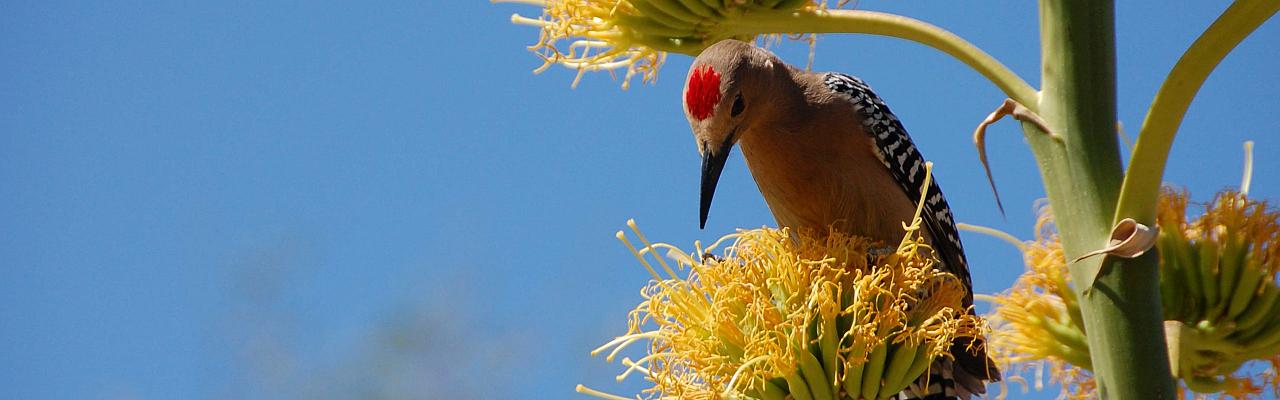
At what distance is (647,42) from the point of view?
8.17 ft

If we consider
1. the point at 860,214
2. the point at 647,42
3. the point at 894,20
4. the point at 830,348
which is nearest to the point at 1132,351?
the point at 830,348

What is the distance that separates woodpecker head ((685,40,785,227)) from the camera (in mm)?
2490

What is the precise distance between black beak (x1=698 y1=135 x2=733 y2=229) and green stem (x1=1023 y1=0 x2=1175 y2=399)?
25.6 inches

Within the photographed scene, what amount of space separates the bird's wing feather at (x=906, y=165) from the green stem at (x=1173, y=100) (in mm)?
930

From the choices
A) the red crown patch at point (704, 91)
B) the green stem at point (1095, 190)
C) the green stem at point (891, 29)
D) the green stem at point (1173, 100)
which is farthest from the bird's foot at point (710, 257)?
the green stem at point (1173, 100)

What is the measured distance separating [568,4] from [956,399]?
119cm

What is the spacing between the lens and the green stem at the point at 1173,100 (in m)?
1.81

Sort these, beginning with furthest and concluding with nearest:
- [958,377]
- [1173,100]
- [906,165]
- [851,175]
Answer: [906,165]
[851,175]
[958,377]
[1173,100]

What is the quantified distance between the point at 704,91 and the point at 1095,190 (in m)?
0.86

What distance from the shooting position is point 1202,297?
2598 mm

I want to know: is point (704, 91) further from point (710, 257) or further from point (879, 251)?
point (879, 251)

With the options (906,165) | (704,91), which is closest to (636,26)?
(704,91)

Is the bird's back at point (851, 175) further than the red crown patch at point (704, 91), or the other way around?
the bird's back at point (851, 175)

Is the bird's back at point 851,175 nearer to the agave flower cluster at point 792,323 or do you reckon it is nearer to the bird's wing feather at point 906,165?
the bird's wing feather at point 906,165
